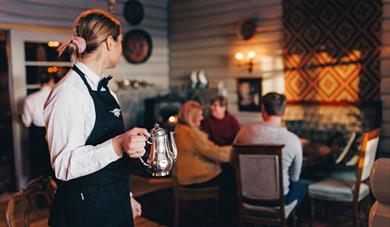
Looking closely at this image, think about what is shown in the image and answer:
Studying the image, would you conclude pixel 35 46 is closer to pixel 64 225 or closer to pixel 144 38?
pixel 144 38

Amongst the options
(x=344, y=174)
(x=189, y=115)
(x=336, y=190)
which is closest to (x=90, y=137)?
(x=189, y=115)

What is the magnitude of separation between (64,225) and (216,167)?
8.01 ft

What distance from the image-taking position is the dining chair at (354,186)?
349 centimetres

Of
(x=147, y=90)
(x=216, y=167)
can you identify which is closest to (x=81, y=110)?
(x=216, y=167)

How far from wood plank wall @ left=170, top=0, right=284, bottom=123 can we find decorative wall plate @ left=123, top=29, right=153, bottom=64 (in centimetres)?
62

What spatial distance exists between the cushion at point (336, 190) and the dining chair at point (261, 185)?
61 cm

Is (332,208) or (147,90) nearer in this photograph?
(332,208)

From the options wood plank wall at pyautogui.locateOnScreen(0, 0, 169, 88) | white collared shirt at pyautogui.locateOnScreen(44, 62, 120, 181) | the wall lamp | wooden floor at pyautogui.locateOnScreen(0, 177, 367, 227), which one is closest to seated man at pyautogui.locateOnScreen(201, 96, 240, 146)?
wooden floor at pyautogui.locateOnScreen(0, 177, 367, 227)

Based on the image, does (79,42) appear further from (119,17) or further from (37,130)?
(119,17)

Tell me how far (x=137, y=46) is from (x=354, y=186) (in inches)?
178

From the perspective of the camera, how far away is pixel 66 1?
5.97 metres

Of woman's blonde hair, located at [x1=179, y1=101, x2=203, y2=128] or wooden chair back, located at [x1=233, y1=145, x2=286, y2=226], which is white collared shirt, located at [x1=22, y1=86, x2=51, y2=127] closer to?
woman's blonde hair, located at [x1=179, y1=101, x2=203, y2=128]

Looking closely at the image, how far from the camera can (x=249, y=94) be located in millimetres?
6328

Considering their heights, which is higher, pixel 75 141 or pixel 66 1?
pixel 66 1
